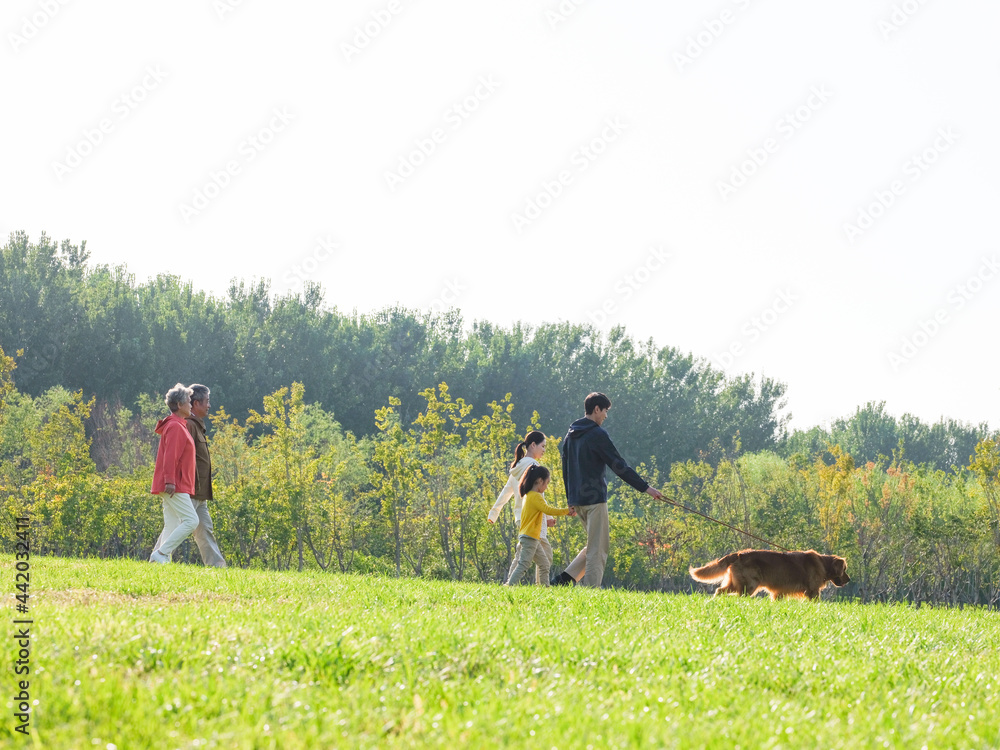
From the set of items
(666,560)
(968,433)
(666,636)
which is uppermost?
(968,433)

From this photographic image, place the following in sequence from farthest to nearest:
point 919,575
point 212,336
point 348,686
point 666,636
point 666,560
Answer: point 212,336
point 666,560
point 919,575
point 666,636
point 348,686

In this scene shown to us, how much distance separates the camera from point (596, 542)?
9125 millimetres

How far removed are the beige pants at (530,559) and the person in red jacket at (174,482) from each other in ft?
11.0

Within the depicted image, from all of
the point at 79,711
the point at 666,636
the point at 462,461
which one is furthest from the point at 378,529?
the point at 79,711

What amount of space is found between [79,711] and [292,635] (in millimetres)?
1222

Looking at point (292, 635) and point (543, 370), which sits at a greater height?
point (543, 370)

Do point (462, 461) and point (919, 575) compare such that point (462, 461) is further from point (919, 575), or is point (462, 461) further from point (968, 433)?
point (968, 433)

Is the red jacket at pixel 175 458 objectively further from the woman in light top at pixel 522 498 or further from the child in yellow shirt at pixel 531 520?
the child in yellow shirt at pixel 531 520

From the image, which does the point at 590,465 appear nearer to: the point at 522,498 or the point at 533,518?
the point at 533,518

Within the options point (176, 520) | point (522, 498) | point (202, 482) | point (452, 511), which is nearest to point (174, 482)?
point (176, 520)

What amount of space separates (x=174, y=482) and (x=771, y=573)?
6272 mm

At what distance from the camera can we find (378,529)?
2233 cm

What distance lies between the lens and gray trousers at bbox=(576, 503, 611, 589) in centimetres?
910

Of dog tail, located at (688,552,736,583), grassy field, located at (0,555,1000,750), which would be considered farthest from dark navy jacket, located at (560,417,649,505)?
grassy field, located at (0,555,1000,750)
